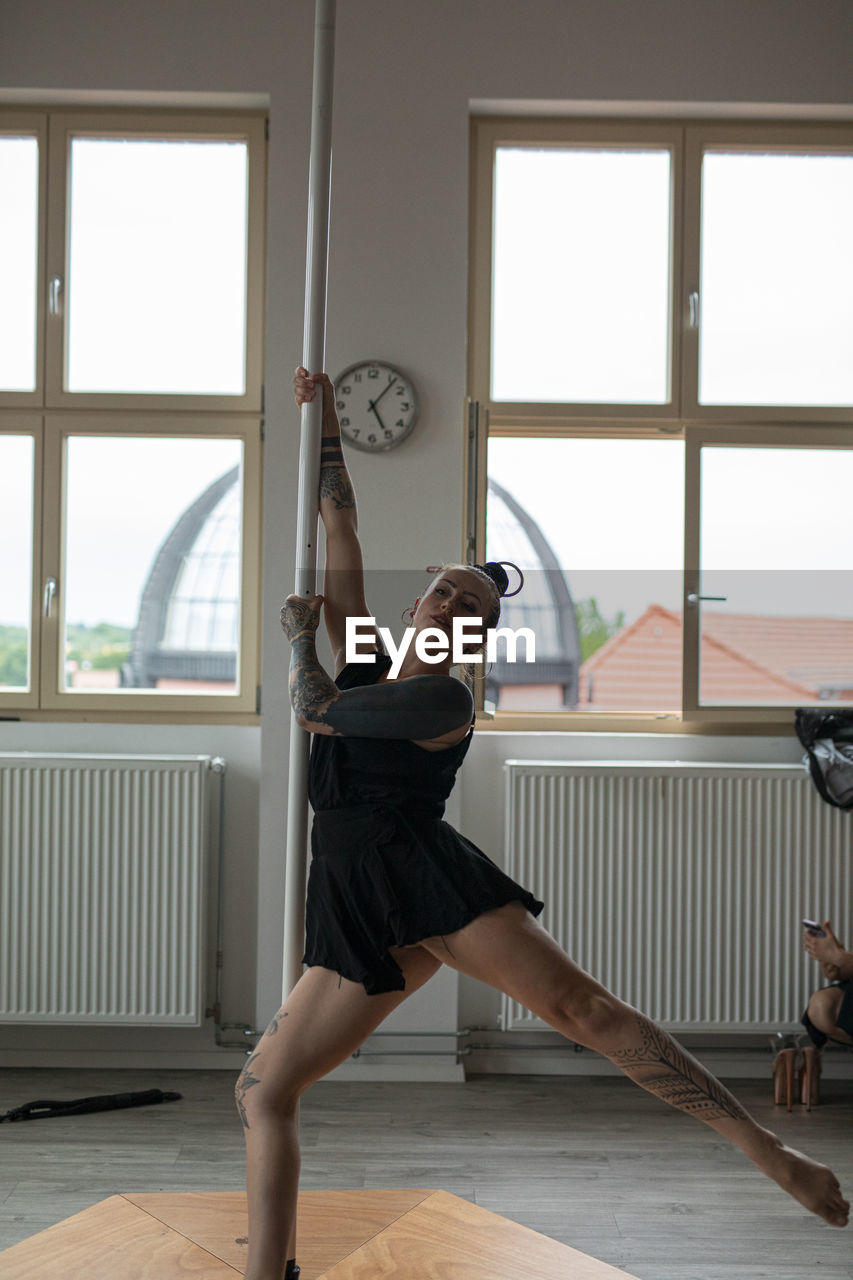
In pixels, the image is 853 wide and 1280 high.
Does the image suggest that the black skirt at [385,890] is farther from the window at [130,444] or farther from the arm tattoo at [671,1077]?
the window at [130,444]

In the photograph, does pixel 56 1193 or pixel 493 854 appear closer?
pixel 56 1193

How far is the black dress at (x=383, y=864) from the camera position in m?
1.72

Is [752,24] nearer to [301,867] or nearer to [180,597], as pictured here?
[180,597]

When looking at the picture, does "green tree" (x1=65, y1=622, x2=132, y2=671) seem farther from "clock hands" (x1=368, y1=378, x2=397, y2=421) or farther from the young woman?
the young woman

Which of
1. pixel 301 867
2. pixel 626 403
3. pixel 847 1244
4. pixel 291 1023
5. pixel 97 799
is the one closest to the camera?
pixel 291 1023

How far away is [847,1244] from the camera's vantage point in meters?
2.40

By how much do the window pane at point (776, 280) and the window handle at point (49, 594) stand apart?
2260mm

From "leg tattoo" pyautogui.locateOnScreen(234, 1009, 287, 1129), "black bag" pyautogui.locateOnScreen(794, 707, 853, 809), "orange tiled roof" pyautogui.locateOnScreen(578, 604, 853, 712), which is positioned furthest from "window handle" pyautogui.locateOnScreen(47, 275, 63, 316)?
"black bag" pyautogui.locateOnScreen(794, 707, 853, 809)

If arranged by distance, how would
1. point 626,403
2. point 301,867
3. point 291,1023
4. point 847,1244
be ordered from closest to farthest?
point 291,1023
point 301,867
point 847,1244
point 626,403

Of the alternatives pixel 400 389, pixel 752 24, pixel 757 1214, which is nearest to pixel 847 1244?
pixel 757 1214

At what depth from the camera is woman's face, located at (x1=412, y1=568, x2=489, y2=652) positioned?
1831 millimetres

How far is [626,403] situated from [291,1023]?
8.11ft

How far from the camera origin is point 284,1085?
1.68 meters

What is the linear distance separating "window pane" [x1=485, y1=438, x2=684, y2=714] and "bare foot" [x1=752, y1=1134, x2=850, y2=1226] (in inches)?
75.8
